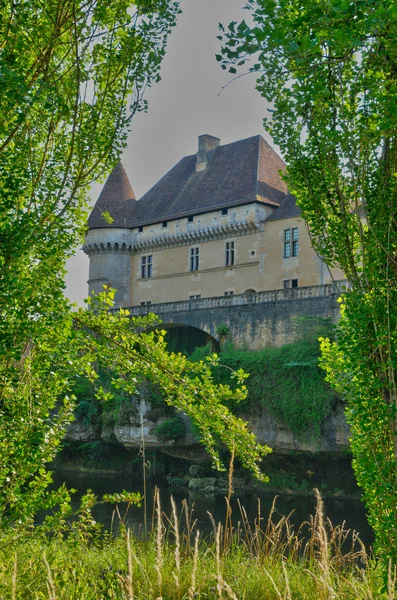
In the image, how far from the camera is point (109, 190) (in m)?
34.5

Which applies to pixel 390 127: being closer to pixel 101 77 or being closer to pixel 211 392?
pixel 211 392

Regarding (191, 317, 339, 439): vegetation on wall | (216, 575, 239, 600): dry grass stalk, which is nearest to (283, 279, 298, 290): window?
(191, 317, 339, 439): vegetation on wall

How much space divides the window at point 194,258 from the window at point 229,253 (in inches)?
Answer: 65.1

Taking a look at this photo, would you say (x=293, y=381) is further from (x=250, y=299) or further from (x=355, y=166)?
(x=355, y=166)

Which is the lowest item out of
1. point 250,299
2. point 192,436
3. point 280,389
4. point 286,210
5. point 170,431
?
point 192,436

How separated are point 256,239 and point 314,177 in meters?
23.2

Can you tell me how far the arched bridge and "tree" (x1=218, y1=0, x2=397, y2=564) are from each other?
51.6 feet

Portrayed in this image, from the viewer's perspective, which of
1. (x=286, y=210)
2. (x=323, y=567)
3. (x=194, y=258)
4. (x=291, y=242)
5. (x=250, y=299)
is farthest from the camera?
(x=194, y=258)

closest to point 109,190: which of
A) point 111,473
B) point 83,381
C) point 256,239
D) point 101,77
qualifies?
point 256,239

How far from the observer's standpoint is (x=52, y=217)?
543 cm

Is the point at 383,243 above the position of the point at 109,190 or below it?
below

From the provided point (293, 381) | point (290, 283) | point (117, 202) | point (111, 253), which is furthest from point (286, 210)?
point (117, 202)

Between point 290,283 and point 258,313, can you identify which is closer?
point 258,313

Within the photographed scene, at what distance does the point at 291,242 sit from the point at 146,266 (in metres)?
8.04
